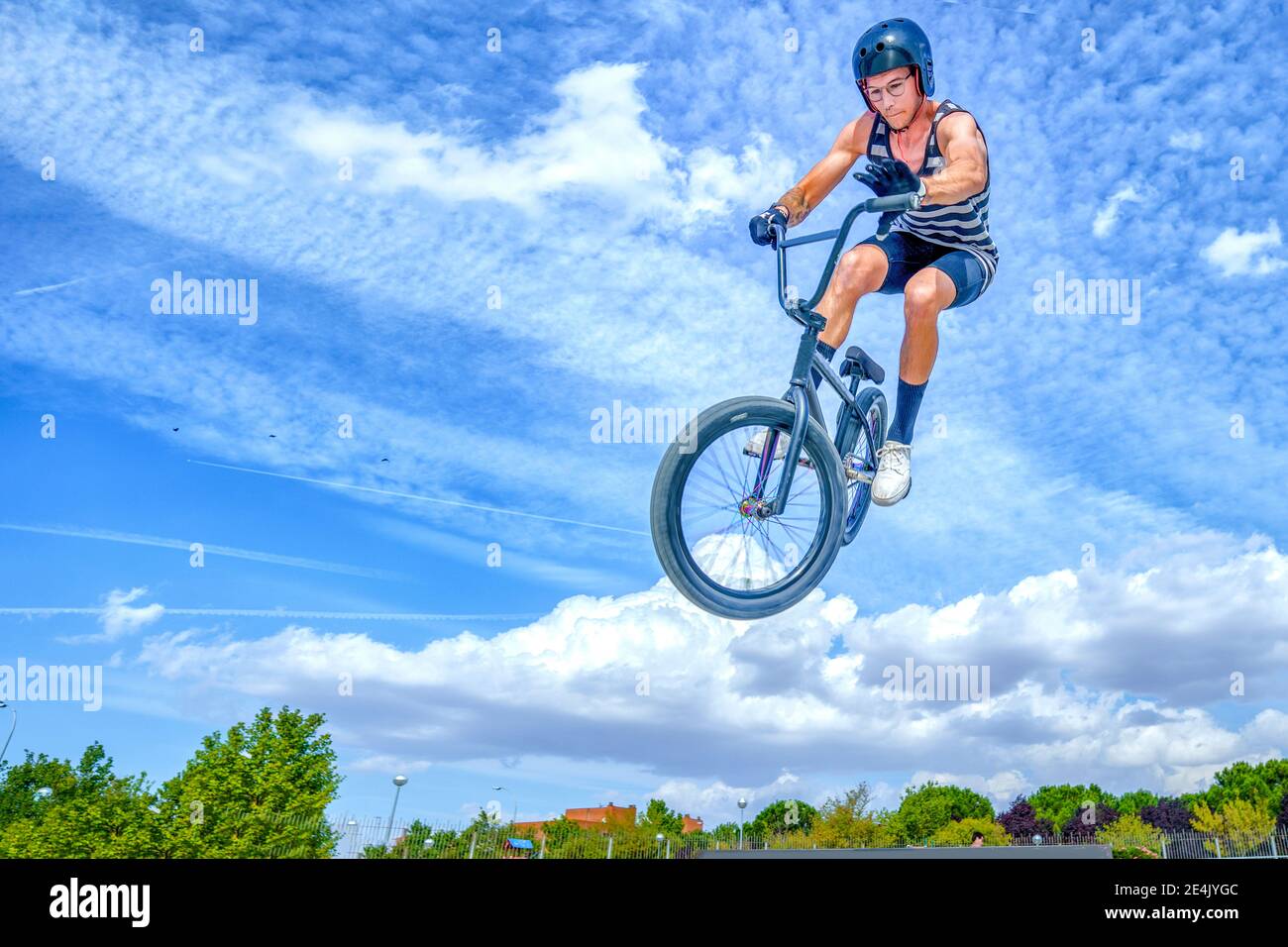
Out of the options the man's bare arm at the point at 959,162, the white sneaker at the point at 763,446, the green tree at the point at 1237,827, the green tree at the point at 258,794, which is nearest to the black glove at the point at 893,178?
the man's bare arm at the point at 959,162

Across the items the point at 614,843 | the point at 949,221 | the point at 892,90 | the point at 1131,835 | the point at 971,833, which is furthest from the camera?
the point at 971,833

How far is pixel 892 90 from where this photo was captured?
35.0 feet

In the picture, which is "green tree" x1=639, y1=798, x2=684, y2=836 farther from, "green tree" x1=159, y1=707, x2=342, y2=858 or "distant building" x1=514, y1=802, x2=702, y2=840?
"green tree" x1=159, y1=707, x2=342, y2=858

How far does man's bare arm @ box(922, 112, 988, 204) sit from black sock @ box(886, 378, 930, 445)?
202 cm

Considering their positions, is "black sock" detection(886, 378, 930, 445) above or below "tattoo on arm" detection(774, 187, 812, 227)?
below

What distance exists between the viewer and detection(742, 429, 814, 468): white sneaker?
905 cm

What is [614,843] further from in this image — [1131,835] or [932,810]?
[932,810]

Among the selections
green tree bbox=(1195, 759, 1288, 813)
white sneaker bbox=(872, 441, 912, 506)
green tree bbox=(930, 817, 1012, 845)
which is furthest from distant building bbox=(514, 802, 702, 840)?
white sneaker bbox=(872, 441, 912, 506)

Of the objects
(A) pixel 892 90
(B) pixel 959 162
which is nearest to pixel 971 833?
(B) pixel 959 162

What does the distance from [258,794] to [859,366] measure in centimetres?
4029

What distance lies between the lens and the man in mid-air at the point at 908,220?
10289 millimetres

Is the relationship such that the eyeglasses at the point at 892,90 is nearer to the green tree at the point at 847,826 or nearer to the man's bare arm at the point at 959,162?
the man's bare arm at the point at 959,162

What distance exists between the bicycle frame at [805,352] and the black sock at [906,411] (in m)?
0.65

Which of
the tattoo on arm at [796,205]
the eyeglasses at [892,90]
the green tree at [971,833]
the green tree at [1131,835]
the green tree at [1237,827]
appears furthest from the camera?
the green tree at [971,833]
